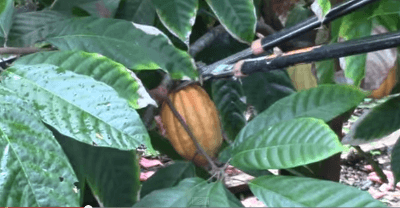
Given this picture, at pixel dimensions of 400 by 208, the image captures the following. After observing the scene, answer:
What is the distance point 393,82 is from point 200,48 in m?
0.35

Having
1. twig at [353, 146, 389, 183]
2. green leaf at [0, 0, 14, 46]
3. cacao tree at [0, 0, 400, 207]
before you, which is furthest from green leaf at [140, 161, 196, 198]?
twig at [353, 146, 389, 183]

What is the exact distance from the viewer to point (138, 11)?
78 cm

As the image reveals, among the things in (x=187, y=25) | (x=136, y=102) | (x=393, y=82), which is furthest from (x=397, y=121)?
(x=136, y=102)

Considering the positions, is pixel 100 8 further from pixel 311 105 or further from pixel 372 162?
pixel 372 162

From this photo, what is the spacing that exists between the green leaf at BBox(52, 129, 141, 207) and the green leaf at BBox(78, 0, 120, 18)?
200 mm

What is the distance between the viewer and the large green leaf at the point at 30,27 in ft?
2.10

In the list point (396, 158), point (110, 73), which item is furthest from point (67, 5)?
point (396, 158)

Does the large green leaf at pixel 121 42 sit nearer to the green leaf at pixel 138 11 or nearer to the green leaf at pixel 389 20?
Answer: the green leaf at pixel 138 11

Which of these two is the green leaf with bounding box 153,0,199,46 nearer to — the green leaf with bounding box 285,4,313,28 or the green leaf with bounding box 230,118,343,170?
the green leaf with bounding box 230,118,343,170

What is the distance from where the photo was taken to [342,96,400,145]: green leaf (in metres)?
0.85

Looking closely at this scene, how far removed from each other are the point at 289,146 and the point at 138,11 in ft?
1.19

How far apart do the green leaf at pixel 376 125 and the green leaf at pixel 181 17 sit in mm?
374

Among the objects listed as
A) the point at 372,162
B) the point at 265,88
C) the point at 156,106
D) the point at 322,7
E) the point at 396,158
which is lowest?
the point at 372,162

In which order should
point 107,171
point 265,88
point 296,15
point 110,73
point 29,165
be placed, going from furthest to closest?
point 296,15, point 265,88, point 107,171, point 110,73, point 29,165
